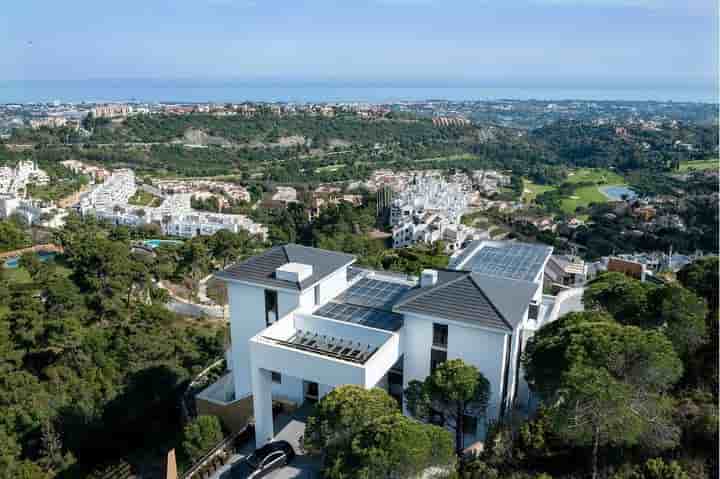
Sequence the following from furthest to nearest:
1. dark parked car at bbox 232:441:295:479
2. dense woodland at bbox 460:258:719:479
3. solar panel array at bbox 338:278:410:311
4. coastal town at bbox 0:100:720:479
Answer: solar panel array at bbox 338:278:410:311, coastal town at bbox 0:100:720:479, dark parked car at bbox 232:441:295:479, dense woodland at bbox 460:258:719:479

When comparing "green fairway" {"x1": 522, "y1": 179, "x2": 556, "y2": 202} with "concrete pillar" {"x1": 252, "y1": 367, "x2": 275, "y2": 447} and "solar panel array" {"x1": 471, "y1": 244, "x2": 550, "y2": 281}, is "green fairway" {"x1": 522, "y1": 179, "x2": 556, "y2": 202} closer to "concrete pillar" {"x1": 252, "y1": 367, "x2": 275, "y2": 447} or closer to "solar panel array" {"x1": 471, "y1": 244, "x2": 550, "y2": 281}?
"solar panel array" {"x1": 471, "y1": 244, "x2": 550, "y2": 281}

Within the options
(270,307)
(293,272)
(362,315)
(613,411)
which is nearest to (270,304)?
(270,307)

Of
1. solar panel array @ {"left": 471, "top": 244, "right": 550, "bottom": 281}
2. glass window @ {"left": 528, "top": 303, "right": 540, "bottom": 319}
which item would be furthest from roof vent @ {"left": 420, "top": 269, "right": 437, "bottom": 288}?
solar panel array @ {"left": 471, "top": 244, "right": 550, "bottom": 281}

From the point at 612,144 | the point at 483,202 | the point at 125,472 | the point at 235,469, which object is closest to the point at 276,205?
the point at 483,202

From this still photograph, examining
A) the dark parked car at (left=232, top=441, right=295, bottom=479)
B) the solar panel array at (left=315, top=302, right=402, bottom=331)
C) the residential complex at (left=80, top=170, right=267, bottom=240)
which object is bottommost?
the residential complex at (left=80, top=170, right=267, bottom=240)

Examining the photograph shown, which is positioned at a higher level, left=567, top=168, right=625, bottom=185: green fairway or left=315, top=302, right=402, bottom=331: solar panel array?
left=315, top=302, right=402, bottom=331: solar panel array

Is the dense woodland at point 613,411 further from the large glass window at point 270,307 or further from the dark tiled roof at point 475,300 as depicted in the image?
the large glass window at point 270,307

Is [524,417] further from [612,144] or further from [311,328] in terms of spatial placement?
[612,144]
